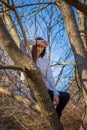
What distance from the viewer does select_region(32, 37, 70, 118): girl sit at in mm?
3537

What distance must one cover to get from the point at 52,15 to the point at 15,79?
8.30ft

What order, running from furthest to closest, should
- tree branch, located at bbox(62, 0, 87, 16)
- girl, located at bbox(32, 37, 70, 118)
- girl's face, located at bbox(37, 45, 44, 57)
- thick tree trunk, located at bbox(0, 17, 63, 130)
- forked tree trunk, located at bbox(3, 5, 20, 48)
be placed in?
forked tree trunk, located at bbox(3, 5, 20, 48) < girl's face, located at bbox(37, 45, 44, 57) < girl, located at bbox(32, 37, 70, 118) < thick tree trunk, located at bbox(0, 17, 63, 130) < tree branch, located at bbox(62, 0, 87, 16)

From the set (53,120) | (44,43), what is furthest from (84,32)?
(53,120)

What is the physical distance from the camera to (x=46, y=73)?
3.55 metres

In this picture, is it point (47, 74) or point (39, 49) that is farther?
point (39, 49)

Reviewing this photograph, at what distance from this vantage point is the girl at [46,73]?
3537mm

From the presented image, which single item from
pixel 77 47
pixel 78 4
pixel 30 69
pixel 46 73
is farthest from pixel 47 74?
pixel 78 4

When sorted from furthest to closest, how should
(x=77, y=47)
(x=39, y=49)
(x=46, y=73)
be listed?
(x=77, y=47) → (x=39, y=49) → (x=46, y=73)

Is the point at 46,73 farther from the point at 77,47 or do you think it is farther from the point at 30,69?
the point at 30,69

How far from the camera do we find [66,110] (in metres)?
5.49

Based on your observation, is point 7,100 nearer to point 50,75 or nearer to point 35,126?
point 35,126

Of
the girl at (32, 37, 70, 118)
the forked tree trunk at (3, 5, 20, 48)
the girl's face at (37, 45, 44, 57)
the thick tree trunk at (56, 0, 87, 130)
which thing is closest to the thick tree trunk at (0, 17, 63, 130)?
the girl at (32, 37, 70, 118)

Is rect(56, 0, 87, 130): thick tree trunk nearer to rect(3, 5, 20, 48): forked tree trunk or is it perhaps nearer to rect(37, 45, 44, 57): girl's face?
rect(37, 45, 44, 57): girl's face

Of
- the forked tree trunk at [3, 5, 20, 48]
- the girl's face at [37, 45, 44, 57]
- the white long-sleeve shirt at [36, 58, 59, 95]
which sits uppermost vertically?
the forked tree trunk at [3, 5, 20, 48]
